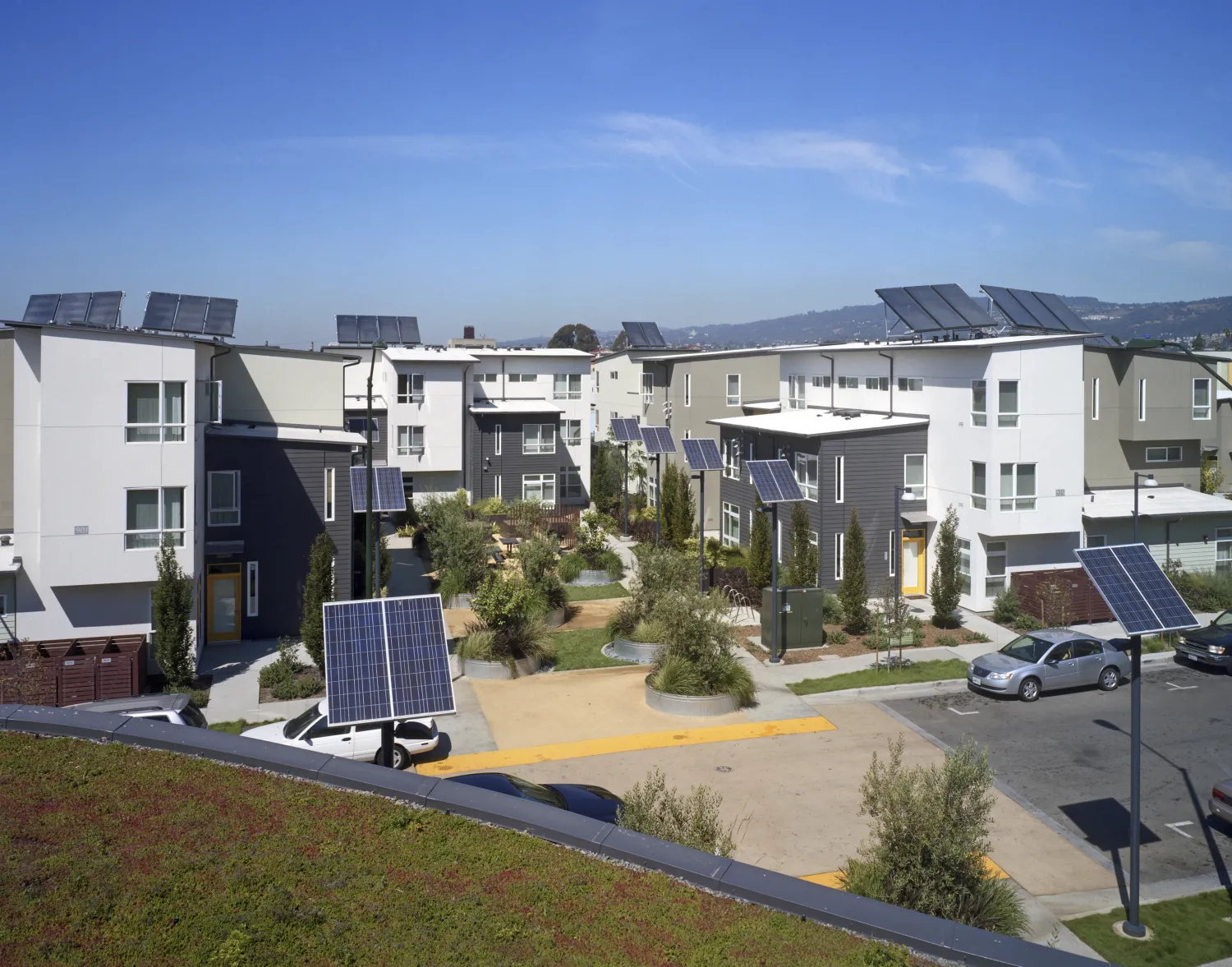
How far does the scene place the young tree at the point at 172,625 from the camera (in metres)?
21.7

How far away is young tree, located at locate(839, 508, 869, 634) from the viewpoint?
88.7 ft

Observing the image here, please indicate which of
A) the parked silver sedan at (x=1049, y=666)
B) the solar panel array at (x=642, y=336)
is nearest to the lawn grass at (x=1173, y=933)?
the parked silver sedan at (x=1049, y=666)

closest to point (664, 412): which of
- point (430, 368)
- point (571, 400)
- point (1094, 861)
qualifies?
point (571, 400)

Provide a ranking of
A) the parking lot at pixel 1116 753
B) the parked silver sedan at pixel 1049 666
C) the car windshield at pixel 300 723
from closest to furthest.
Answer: the parking lot at pixel 1116 753 → the car windshield at pixel 300 723 → the parked silver sedan at pixel 1049 666

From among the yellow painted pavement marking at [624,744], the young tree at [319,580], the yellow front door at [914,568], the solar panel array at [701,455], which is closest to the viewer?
the yellow painted pavement marking at [624,744]

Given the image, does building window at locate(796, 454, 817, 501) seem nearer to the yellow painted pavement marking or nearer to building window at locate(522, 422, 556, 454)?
the yellow painted pavement marking

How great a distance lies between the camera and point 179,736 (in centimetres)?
1156

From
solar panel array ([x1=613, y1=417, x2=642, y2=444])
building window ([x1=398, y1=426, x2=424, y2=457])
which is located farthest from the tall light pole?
building window ([x1=398, y1=426, x2=424, y2=457])

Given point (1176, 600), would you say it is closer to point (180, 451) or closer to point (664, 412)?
Answer: point (180, 451)

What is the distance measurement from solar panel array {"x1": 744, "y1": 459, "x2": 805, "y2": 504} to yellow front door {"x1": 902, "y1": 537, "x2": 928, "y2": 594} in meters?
6.52

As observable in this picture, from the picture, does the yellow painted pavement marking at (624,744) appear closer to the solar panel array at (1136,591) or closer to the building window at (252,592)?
the solar panel array at (1136,591)

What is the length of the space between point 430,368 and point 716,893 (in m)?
38.1

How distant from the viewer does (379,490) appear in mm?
29031

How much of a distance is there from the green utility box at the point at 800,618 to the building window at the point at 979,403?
24.8ft
